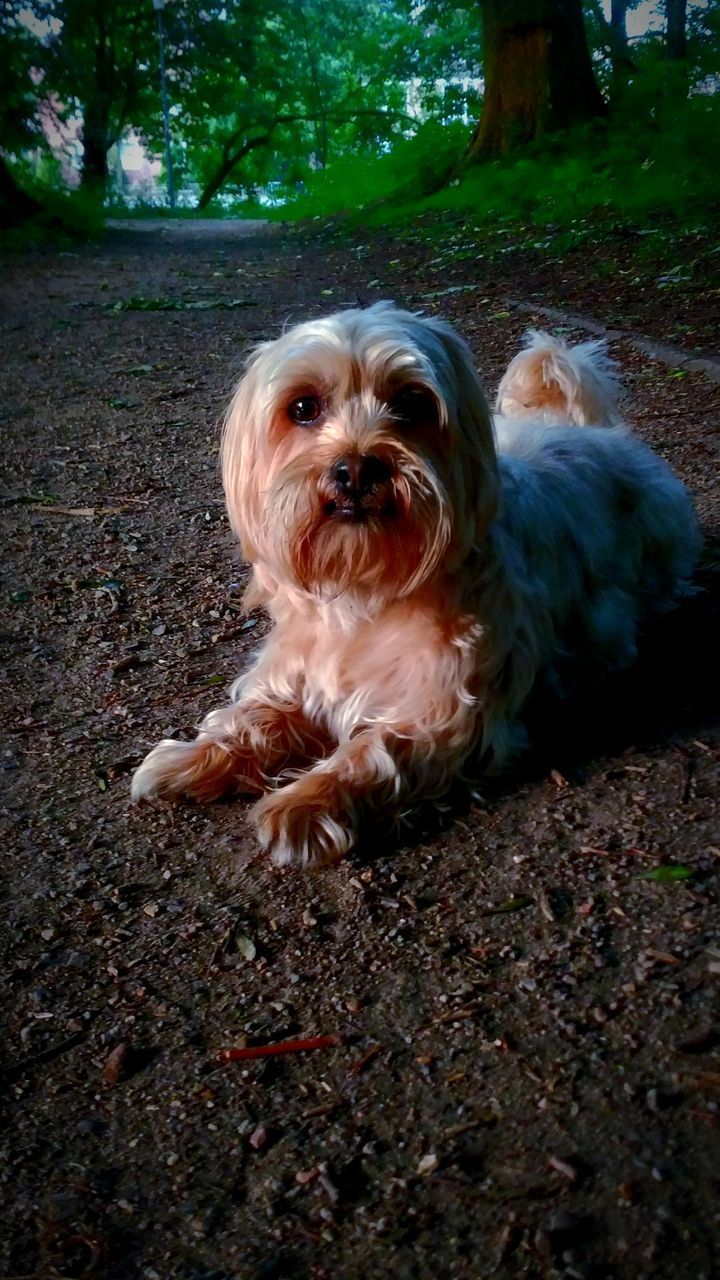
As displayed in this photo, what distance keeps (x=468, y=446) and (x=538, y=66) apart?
1444 cm

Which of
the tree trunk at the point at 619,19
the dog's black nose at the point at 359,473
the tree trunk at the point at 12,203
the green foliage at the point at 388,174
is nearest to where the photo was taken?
the dog's black nose at the point at 359,473

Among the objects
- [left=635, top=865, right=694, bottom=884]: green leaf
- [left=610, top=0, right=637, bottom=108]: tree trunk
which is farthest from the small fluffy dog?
[left=610, top=0, right=637, bottom=108]: tree trunk

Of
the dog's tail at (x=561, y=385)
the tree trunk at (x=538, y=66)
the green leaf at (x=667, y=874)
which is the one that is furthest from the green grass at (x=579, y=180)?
the green leaf at (x=667, y=874)

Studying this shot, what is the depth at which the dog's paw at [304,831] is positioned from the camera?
3.03 metres

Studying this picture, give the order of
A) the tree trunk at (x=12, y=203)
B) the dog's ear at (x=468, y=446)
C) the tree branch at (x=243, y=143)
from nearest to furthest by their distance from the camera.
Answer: the dog's ear at (x=468, y=446), the tree trunk at (x=12, y=203), the tree branch at (x=243, y=143)

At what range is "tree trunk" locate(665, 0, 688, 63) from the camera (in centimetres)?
1370

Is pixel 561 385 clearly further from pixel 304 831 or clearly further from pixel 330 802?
pixel 304 831

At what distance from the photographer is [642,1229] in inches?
73.4

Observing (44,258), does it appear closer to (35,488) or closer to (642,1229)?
(35,488)

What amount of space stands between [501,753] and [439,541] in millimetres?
730

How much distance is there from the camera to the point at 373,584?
10.6 feet

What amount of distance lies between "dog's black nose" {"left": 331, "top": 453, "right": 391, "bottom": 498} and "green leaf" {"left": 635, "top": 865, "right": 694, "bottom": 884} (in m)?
1.26

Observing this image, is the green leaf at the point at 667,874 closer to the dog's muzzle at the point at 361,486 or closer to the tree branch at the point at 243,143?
the dog's muzzle at the point at 361,486

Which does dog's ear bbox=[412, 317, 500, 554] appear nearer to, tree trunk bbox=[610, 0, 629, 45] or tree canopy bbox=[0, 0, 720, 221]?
tree canopy bbox=[0, 0, 720, 221]
